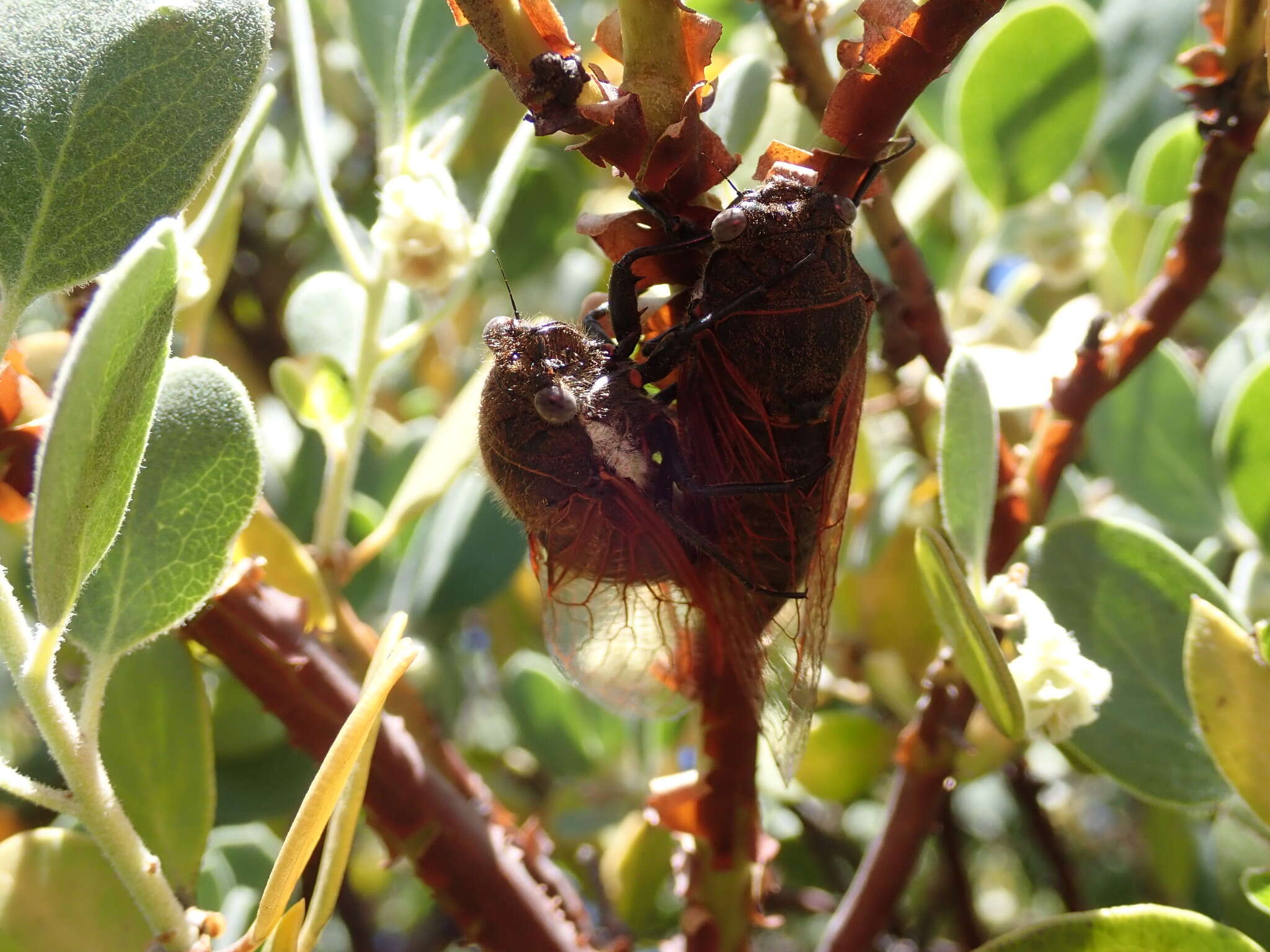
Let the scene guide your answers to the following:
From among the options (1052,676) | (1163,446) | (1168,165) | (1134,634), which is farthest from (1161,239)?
(1052,676)

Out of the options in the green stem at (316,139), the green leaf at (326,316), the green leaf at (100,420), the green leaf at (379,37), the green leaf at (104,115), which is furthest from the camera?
the green leaf at (326,316)

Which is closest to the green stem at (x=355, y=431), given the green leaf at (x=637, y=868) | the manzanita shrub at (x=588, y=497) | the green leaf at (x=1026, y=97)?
the manzanita shrub at (x=588, y=497)

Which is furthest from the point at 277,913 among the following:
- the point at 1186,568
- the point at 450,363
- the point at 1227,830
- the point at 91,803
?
the point at 450,363

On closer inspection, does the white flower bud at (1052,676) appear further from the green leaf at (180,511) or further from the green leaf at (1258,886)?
the green leaf at (180,511)

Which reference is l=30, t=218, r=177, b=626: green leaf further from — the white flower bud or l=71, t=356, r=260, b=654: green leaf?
the white flower bud

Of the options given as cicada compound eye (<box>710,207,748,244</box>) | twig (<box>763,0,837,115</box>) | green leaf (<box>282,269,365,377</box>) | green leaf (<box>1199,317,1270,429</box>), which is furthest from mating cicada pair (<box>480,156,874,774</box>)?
green leaf (<box>1199,317,1270,429</box>)
